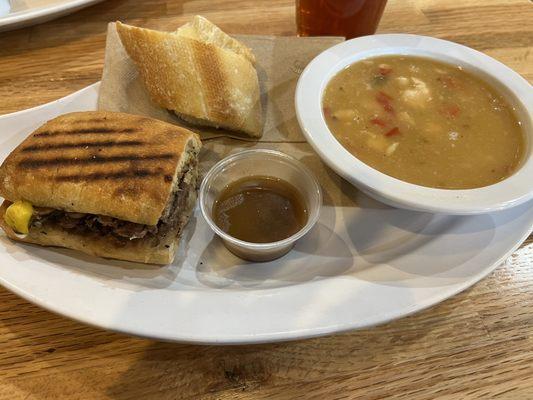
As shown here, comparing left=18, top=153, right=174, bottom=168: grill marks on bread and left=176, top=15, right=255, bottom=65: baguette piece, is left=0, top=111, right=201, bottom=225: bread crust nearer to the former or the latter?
left=18, top=153, right=174, bottom=168: grill marks on bread

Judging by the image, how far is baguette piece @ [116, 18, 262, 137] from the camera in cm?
197

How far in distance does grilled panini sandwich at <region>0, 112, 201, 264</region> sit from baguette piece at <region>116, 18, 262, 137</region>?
0.34m

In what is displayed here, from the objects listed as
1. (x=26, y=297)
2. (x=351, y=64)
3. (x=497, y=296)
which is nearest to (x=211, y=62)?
(x=351, y=64)

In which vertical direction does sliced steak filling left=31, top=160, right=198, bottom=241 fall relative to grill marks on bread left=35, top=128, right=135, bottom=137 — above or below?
below

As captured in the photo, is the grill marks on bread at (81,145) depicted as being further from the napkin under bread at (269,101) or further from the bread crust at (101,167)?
the napkin under bread at (269,101)

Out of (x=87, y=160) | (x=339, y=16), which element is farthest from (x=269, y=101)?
(x=87, y=160)

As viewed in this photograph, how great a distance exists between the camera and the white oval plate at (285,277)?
1365 mm

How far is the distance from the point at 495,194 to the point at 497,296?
0.42 meters

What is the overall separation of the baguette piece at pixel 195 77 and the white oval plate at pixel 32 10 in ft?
2.70

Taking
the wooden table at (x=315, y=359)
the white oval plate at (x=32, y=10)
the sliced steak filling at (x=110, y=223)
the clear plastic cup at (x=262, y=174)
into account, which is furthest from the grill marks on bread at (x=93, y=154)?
the white oval plate at (x=32, y=10)

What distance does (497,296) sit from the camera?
65.0 inches

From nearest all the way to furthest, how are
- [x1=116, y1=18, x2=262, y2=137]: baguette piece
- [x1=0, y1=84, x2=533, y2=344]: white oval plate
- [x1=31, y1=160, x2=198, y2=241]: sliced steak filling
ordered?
[x1=0, y1=84, x2=533, y2=344]: white oval plate
[x1=31, y1=160, x2=198, y2=241]: sliced steak filling
[x1=116, y1=18, x2=262, y2=137]: baguette piece

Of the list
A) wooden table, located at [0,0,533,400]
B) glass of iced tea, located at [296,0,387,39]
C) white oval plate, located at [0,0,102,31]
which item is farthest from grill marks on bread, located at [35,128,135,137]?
glass of iced tea, located at [296,0,387,39]

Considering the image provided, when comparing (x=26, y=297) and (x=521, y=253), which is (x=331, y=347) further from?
(x=26, y=297)
